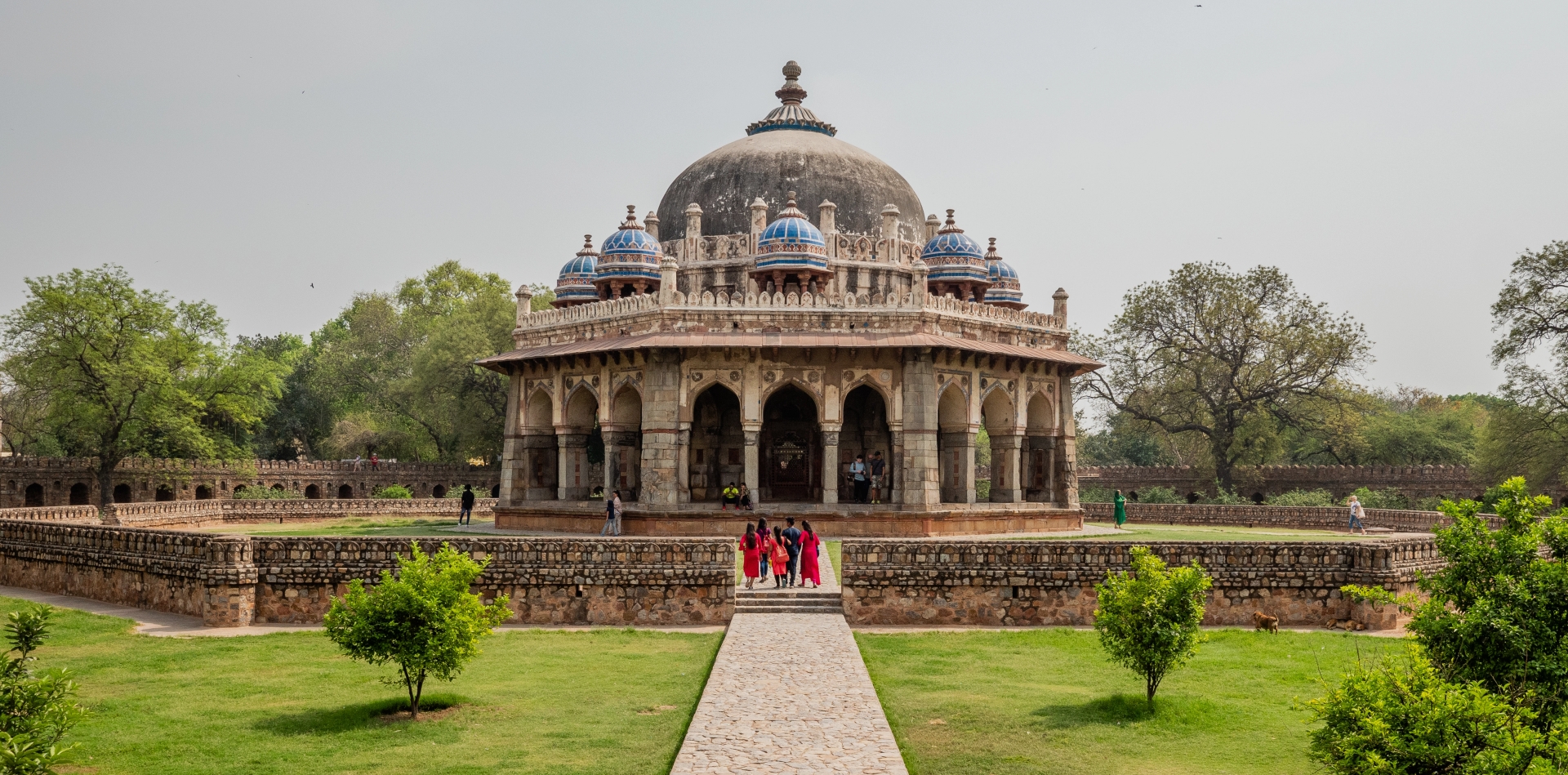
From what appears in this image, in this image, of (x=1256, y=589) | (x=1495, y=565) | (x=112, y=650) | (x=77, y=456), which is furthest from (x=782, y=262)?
(x=77, y=456)

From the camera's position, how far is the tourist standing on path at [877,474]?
89.2 feet

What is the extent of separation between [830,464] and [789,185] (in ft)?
30.0

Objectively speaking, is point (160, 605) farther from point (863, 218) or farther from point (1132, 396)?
point (1132, 396)

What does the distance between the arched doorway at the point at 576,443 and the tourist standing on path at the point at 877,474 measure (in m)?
6.38

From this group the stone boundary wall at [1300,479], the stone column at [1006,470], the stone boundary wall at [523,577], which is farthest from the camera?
the stone boundary wall at [1300,479]

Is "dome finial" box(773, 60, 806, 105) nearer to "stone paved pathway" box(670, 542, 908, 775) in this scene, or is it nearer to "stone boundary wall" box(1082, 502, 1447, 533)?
"stone boundary wall" box(1082, 502, 1447, 533)

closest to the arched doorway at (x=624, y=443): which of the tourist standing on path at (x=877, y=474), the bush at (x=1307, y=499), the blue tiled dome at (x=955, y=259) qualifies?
the tourist standing on path at (x=877, y=474)

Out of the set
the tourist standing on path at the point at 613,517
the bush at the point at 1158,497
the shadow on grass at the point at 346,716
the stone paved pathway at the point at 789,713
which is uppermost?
the bush at the point at 1158,497

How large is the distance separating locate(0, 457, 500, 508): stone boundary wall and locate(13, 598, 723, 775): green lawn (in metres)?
25.8

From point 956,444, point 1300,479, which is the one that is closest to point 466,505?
point 956,444

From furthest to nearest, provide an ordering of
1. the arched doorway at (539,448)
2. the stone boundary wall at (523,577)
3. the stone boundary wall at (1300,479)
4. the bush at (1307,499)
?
the stone boundary wall at (1300,479), the bush at (1307,499), the arched doorway at (539,448), the stone boundary wall at (523,577)

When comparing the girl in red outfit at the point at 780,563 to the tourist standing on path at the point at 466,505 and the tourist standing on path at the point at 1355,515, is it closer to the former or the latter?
the tourist standing on path at the point at 466,505

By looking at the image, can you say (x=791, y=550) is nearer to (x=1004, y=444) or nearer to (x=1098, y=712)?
(x=1098, y=712)

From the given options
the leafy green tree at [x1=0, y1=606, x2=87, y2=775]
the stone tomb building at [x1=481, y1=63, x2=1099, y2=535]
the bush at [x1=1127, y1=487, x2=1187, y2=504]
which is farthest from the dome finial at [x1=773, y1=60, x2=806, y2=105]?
the leafy green tree at [x1=0, y1=606, x2=87, y2=775]
